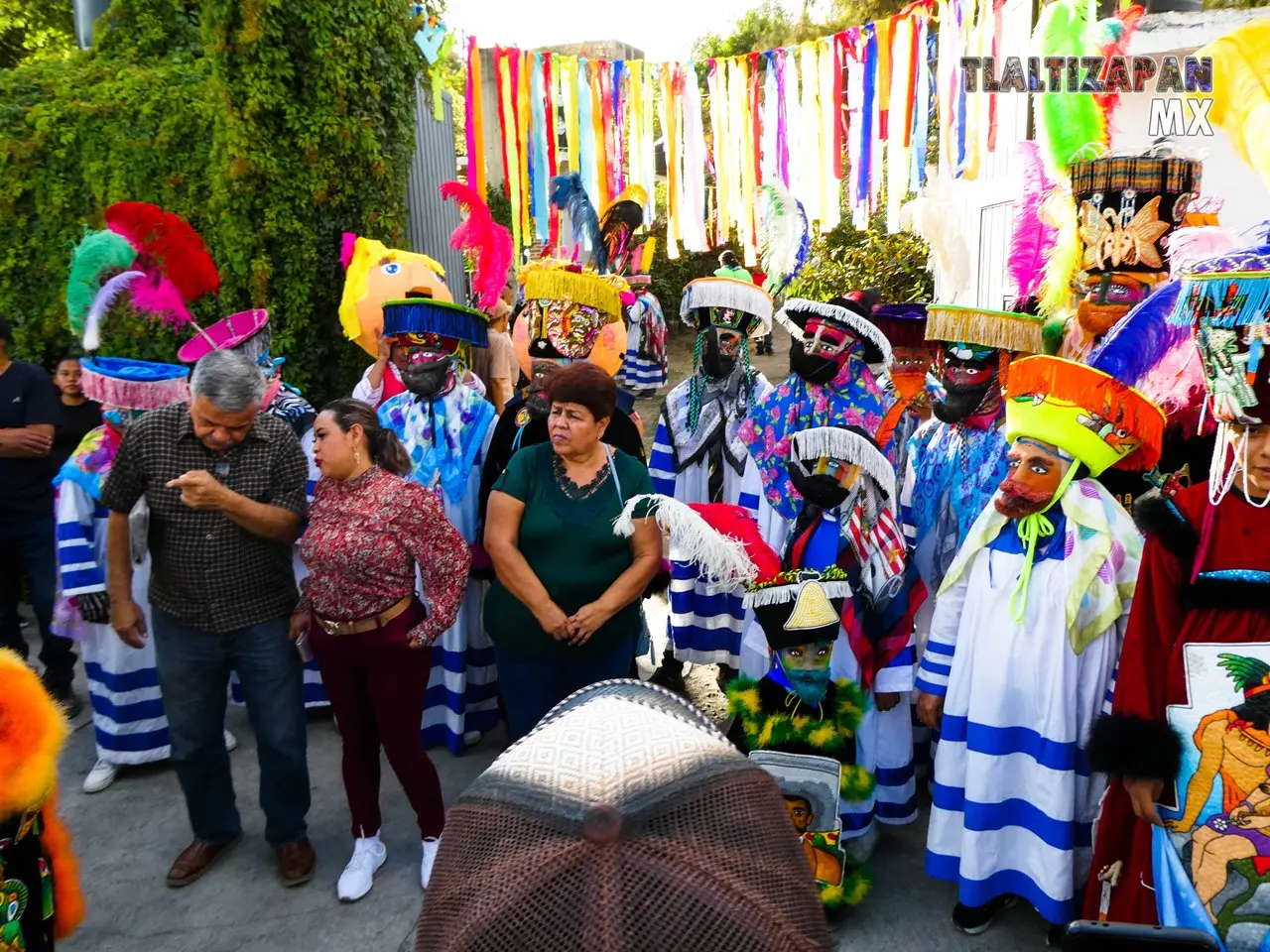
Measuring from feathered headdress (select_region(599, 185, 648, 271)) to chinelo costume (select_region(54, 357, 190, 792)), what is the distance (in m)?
4.57

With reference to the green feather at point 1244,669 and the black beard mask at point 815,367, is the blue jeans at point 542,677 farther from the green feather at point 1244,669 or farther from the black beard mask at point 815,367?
the green feather at point 1244,669

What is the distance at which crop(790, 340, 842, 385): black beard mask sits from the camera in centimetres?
440

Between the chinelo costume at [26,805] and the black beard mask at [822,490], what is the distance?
2.40m

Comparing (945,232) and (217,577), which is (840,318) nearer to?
(945,232)

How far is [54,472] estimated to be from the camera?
5.16m

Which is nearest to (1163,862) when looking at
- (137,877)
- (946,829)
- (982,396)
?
(946,829)

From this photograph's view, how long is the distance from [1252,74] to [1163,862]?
2.60 m

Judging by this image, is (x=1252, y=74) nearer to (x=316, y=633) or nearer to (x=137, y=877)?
(x=316, y=633)

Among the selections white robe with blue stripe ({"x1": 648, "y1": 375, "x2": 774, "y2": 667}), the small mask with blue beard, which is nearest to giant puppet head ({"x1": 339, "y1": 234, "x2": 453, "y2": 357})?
white robe with blue stripe ({"x1": 648, "y1": 375, "x2": 774, "y2": 667})

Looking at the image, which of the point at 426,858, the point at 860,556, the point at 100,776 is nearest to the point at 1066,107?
the point at 860,556

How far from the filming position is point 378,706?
3379mm

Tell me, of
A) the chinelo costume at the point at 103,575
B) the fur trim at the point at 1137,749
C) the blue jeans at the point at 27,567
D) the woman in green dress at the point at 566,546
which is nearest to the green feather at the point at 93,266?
the chinelo costume at the point at 103,575

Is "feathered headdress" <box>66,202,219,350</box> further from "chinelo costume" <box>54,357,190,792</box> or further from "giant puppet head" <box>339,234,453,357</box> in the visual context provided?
"giant puppet head" <box>339,234,453,357</box>

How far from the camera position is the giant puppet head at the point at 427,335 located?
174 inches
